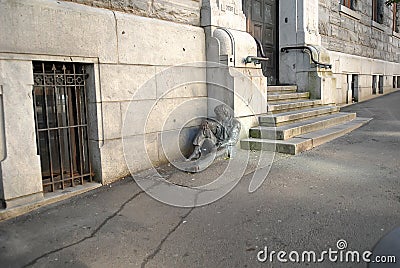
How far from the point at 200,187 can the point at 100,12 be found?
2492 mm

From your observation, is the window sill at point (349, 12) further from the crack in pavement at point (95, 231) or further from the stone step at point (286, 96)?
the crack in pavement at point (95, 231)

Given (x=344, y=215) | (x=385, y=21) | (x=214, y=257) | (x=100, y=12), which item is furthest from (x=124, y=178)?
(x=385, y=21)

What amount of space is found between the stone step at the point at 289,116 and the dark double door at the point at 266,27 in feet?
5.88

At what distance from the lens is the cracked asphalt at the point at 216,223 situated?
276cm

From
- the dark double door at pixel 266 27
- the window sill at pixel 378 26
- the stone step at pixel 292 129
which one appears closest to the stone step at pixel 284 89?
the dark double door at pixel 266 27

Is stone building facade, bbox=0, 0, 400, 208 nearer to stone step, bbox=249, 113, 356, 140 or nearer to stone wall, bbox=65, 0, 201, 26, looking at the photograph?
stone wall, bbox=65, 0, 201, 26

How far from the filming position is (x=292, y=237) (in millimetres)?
2949

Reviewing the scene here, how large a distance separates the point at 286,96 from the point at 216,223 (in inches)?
207

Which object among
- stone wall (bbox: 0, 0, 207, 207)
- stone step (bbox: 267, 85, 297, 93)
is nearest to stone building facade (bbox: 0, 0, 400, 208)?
stone wall (bbox: 0, 0, 207, 207)

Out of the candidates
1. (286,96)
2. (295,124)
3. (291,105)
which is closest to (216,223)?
(295,124)

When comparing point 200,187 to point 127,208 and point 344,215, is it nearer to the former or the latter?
point 127,208

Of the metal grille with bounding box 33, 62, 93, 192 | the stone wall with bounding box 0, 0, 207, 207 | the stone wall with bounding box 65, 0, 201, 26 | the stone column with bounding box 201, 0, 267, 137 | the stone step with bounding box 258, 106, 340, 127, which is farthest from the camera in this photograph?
the stone step with bounding box 258, 106, 340, 127

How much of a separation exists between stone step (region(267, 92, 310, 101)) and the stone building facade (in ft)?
2.94

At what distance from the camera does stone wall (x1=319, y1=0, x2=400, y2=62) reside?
422 inches
